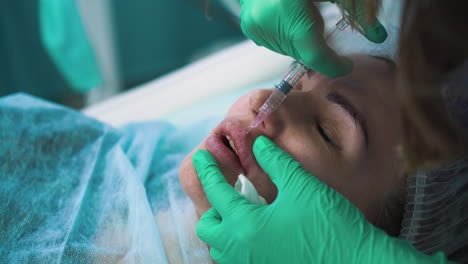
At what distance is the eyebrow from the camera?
0.96 metres

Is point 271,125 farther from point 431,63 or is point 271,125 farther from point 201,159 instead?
point 431,63

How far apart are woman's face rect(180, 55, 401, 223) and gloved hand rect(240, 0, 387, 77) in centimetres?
8

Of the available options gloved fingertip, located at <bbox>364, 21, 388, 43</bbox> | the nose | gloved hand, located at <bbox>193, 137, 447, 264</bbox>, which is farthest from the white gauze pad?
gloved fingertip, located at <bbox>364, 21, 388, 43</bbox>

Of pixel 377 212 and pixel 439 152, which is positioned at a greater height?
pixel 439 152

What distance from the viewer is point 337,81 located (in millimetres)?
1024

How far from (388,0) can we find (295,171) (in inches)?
33.6

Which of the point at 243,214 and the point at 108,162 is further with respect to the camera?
Answer: the point at 108,162

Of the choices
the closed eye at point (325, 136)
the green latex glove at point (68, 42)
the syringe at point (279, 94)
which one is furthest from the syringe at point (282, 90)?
the green latex glove at point (68, 42)

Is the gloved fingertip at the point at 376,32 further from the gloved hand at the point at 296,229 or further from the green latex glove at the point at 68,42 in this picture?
the green latex glove at the point at 68,42

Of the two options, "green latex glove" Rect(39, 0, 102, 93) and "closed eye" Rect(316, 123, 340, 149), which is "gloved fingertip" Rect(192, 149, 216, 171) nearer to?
"closed eye" Rect(316, 123, 340, 149)

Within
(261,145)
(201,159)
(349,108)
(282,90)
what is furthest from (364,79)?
(201,159)

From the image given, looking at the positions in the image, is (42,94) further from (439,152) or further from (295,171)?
(439,152)

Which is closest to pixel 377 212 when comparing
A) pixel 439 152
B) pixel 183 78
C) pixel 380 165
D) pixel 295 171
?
pixel 380 165

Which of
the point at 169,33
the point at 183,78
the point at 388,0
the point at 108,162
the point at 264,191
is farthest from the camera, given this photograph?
the point at 169,33
